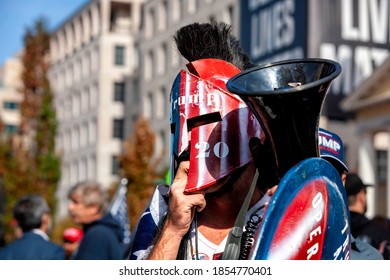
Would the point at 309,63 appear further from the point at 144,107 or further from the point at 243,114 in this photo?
the point at 144,107

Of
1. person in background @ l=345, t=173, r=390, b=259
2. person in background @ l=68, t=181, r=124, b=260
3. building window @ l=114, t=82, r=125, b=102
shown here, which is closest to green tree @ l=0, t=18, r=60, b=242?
building window @ l=114, t=82, r=125, b=102

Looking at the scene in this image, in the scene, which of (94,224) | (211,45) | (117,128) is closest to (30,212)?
(94,224)

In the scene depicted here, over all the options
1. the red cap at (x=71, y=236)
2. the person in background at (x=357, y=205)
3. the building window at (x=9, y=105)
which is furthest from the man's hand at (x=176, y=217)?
the building window at (x=9, y=105)

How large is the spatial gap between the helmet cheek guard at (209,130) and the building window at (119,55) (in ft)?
204

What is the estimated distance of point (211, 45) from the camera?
2.59 meters

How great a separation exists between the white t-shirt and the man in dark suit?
3.27m

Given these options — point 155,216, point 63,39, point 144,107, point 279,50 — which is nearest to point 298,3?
point 279,50

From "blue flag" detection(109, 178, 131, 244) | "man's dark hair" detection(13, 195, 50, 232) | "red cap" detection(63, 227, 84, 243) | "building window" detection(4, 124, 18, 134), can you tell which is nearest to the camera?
"man's dark hair" detection(13, 195, 50, 232)

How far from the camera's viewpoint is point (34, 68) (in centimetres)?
4056

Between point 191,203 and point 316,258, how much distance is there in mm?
449

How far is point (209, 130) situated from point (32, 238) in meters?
3.62

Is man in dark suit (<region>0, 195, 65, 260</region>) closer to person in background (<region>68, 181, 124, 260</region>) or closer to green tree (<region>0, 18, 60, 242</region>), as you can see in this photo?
person in background (<region>68, 181, 124, 260</region>)

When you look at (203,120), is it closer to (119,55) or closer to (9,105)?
(119,55)

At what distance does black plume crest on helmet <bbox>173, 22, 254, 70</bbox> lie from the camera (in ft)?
8.48
